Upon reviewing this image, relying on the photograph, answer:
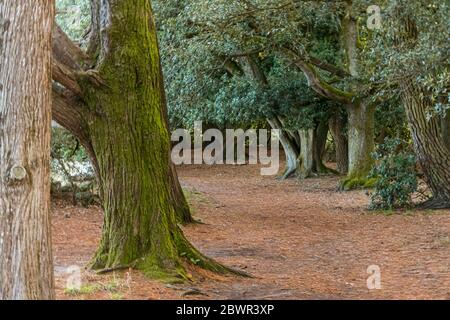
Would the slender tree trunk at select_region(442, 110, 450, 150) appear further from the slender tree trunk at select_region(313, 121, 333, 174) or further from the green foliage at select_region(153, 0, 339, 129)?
the slender tree trunk at select_region(313, 121, 333, 174)

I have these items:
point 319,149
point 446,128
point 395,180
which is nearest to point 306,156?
point 319,149

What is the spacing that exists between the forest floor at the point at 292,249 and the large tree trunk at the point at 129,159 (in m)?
0.35

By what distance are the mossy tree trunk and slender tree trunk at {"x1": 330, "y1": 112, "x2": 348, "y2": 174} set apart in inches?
631

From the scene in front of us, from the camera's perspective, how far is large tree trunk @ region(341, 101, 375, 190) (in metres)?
21.6

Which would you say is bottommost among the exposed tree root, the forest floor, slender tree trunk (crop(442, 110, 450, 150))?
the forest floor

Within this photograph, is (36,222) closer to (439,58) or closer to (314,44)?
(439,58)

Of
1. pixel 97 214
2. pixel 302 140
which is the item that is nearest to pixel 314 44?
pixel 302 140

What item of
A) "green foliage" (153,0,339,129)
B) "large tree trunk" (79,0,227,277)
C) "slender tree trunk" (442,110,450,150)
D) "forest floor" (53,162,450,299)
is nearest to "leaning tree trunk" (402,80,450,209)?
"forest floor" (53,162,450,299)

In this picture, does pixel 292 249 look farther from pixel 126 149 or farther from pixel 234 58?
pixel 234 58

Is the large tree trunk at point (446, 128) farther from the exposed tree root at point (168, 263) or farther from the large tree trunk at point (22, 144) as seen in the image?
the large tree trunk at point (22, 144)

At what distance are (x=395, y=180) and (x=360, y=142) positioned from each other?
563 centimetres

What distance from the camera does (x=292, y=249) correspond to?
1184 cm

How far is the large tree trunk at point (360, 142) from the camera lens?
21.6 meters

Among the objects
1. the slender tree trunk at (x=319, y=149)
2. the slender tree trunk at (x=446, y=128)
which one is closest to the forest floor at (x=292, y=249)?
the slender tree trunk at (x=446, y=128)
